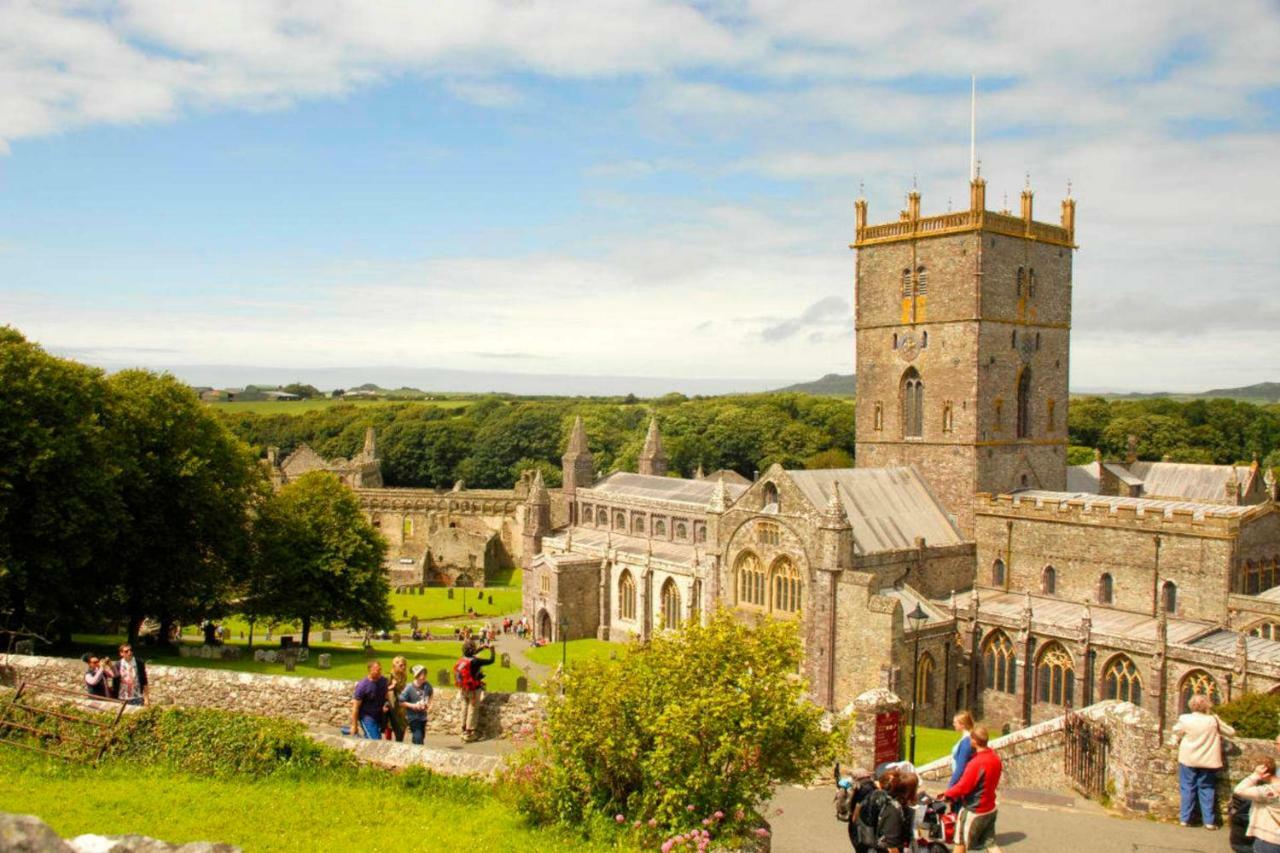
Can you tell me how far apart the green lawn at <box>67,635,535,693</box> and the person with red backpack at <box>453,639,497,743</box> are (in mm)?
9303

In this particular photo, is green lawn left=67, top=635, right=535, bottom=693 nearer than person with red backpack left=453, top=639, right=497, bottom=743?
No

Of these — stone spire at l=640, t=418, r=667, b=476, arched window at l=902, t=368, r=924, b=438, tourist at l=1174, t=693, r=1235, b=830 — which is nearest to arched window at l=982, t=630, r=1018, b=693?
arched window at l=902, t=368, r=924, b=438

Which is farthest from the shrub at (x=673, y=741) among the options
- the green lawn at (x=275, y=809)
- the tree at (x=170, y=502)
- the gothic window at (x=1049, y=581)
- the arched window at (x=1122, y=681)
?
the gothic window at (x=1049, y=581)

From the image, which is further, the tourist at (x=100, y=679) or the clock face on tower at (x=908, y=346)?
the clock face on tower at (x=908, y=346)

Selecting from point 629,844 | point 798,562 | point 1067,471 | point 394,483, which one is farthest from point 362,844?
point 394,483

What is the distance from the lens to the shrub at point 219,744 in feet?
49.3

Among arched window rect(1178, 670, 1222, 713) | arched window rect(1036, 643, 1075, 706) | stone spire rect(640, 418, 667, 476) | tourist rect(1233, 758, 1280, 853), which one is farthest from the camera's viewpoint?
stone spire rect(640, 418, 667, 476)

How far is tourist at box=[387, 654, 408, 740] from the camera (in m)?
16.6

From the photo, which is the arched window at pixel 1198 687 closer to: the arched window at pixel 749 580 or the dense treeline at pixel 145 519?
the arched window at pixel 749 580

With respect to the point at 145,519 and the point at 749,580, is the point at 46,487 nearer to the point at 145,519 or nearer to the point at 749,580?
the point at 145,519

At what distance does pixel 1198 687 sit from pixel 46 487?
3409 cm

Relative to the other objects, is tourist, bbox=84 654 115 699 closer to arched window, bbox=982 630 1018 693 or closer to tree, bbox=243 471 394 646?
tree, bbox=243 471 394 646

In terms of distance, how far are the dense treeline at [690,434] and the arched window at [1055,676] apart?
4960 centimetres

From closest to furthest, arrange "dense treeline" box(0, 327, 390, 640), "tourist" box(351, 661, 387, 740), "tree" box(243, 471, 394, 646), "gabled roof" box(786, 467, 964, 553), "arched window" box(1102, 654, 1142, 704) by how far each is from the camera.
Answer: "tourist" box(351, 661, 387, 740) < "dense treeline" box(0, 327, 390, 640) < "arched window" box(1102, 654, 1142, 704) < "gabled roof" box(786, 467, 964, 553) < "tree" box(243, 471, 394, 646)
